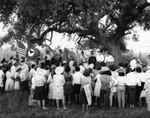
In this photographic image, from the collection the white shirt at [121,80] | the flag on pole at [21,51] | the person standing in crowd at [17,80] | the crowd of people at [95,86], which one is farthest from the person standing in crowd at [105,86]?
the flag on pole at [21,51]

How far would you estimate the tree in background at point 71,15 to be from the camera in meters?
9.40

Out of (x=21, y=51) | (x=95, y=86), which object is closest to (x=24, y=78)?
(x=95, y=86)

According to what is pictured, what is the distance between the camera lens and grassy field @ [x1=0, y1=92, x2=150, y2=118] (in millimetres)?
7070

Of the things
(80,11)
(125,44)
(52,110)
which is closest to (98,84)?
(52,110)

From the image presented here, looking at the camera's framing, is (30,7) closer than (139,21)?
Yes

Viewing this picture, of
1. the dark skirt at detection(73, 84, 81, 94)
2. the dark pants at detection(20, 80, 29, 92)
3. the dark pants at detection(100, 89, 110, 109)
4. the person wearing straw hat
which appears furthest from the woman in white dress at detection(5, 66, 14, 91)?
the dark pants at detection(100, 89, 110, 109)

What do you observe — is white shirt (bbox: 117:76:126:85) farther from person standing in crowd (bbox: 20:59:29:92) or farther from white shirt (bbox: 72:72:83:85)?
person standing in crowd (bbox: 20:59:29:92)

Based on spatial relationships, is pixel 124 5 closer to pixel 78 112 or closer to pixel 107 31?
pixel 107 31

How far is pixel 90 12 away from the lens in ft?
33.2

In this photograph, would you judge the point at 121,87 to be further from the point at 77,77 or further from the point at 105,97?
the point at 77,77

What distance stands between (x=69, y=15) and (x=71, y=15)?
132 millimetres

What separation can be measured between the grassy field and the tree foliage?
426 centimetres

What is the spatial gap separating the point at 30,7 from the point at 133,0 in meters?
7.33

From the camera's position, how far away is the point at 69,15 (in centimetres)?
1177
